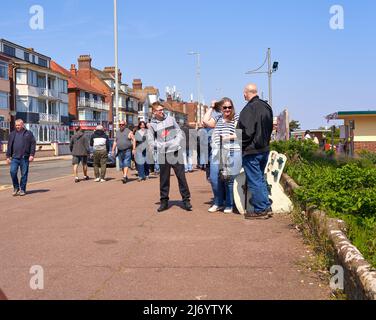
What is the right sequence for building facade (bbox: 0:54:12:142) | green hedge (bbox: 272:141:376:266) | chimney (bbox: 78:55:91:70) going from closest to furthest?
green hedge (bbox: 272:141:376:266)
building facade (bbox: 0:54:12:142)
chimney (bbox: 78:55:91:70)

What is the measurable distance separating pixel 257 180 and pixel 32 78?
5494cm

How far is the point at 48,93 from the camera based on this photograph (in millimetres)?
61656

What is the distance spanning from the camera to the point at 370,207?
208 inches

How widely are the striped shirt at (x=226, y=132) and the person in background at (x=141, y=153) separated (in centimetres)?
651

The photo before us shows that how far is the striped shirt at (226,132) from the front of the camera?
26.2 feet

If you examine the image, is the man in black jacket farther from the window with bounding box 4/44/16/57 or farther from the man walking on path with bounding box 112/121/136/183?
the window with bounding box 4/44/16/57

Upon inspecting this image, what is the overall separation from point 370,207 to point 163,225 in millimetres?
2983

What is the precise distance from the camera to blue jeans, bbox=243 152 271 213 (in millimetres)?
7359

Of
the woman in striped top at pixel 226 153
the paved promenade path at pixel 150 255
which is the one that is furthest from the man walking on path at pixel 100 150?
the woman in striped top at pixel 226 153

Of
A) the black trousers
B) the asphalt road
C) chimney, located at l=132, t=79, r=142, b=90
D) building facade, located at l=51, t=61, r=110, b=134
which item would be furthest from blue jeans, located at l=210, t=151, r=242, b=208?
chimney, located at l=132, t=79, r=142, b=90

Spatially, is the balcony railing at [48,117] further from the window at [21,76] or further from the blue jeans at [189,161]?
the blue jeans at [189,161]

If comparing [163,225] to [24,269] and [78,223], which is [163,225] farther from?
[24,269]

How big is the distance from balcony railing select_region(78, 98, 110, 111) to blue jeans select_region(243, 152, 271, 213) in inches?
2720

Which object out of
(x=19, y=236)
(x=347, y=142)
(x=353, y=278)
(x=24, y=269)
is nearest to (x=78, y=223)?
(x=19, y=236)
